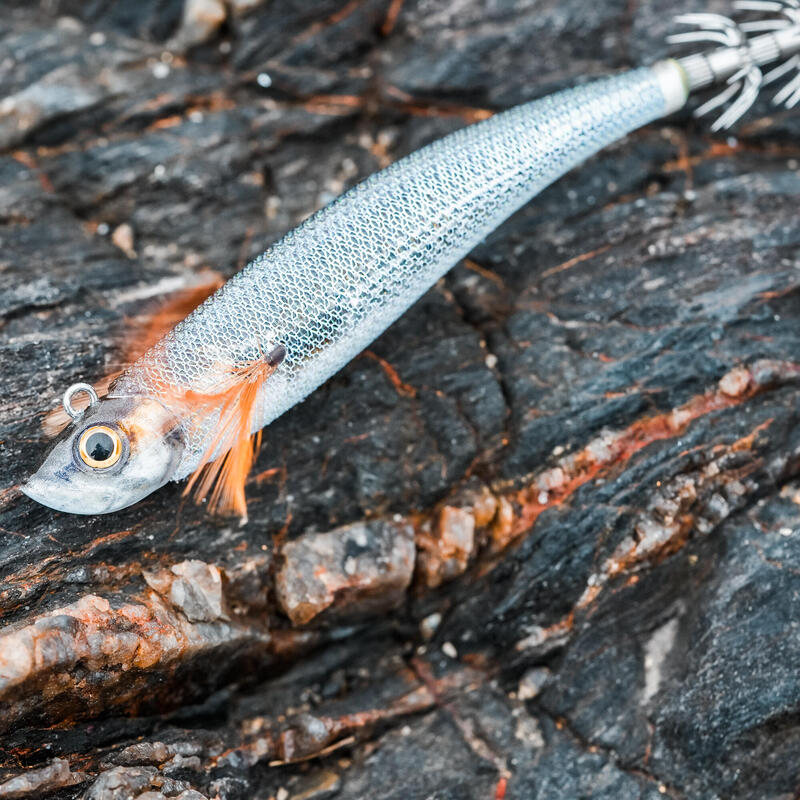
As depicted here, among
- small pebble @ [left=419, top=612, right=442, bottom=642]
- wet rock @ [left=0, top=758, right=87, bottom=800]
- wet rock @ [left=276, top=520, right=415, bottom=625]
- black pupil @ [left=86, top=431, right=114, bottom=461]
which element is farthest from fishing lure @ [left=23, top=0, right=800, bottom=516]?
small pebble @ [left=419, top=612, right=442, bottom=642]

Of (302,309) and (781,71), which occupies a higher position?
(781,71)

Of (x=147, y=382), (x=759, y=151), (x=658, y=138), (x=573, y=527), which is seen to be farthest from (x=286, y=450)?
(x=759, y=151)

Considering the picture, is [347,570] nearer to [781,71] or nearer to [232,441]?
[232,441]

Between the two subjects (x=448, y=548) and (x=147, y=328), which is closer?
(x=448, y=548)

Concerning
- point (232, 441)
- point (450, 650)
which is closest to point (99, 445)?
point (232, 441)

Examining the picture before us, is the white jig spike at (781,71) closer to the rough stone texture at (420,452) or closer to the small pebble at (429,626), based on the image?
the rough stone texture at (420,452)

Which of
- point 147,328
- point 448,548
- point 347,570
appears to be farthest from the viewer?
point 147,328

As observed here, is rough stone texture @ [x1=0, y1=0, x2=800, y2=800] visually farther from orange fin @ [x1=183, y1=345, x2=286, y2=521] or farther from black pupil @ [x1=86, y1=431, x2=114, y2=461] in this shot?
black pupil @ [x1=86, y1=431, x2=114, y2=461]

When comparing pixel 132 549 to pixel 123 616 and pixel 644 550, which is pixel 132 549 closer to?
pixel 123 616
